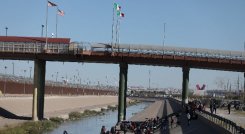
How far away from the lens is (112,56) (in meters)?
67.7

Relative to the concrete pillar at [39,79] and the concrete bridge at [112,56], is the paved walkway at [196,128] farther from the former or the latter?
the concrete pillar at [39,79]

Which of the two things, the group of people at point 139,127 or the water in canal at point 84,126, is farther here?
the water in canal at point 84,126

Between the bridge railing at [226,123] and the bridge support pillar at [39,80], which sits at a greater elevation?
the bridge support pillar at [39,80]

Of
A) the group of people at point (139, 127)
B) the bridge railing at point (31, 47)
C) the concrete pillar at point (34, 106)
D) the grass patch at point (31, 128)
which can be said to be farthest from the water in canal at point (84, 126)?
the group of people at point (139, 127)

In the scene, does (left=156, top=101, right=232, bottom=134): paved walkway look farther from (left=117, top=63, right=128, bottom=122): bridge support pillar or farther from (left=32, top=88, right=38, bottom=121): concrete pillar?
(left=32, top=88, right=38, bottom=121): concrete pillar

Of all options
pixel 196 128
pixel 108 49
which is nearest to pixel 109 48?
pixel 108 49

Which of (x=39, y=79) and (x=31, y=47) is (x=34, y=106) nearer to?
(x=39, y=79)

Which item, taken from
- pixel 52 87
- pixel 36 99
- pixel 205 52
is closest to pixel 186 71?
pixel 205 52

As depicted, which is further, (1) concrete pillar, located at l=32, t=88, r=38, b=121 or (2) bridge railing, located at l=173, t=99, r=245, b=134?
(1) concrete pillar, located at l=32, t=88, r=38, b=121

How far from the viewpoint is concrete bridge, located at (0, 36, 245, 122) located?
6806 centimetres

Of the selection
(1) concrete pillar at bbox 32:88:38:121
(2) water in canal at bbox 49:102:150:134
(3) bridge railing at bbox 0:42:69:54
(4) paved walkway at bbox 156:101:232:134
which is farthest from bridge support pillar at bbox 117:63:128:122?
(1) concrete pillar at bbox 32:88:38:121

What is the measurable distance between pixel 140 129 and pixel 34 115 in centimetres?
2531

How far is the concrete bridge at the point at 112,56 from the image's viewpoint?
223 ft

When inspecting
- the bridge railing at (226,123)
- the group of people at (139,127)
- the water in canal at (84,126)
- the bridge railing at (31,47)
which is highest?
the bridge railing at (31,47)
